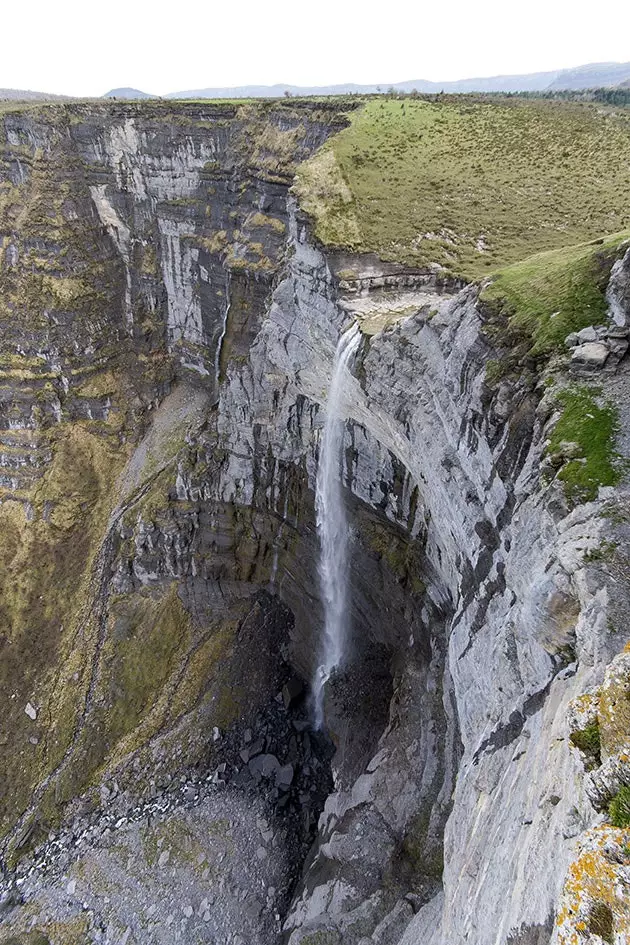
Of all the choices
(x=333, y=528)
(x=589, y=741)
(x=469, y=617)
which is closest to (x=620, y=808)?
(x=589, y=741)

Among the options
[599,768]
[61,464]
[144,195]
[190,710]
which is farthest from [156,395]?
[599,768]

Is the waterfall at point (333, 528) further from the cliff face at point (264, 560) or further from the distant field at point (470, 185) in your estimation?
the distant field at point (470, 185)

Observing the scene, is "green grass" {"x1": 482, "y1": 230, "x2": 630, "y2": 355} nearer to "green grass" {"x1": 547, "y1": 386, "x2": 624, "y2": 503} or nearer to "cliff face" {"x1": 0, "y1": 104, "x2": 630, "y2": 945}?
"cliff face" {"x1": 0, "y1": 104, "x2": 630, "y2": 945}

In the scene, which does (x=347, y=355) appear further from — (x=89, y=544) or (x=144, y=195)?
(x=144, y=195)

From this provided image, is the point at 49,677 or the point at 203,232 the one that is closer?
the point at 49,677

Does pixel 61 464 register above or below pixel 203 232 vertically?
below

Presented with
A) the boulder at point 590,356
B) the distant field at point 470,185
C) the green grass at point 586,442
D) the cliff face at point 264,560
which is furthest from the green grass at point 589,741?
the distant field at point 470,185

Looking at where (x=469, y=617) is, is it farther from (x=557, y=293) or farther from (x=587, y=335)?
(x=557, y=293)
